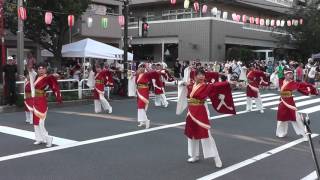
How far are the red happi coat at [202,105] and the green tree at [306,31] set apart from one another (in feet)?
114

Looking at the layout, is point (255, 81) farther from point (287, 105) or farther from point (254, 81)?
point (287, 105)

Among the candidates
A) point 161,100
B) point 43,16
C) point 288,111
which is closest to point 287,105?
point 288,111

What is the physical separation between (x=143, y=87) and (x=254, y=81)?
4.77 meters

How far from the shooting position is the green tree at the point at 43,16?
70.6 feet

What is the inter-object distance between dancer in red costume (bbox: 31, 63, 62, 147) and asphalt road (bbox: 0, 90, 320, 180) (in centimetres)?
24

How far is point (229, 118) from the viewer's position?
13.6 metres

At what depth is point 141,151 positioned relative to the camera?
8547mm

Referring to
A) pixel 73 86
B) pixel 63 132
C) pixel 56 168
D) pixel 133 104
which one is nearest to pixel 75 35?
pixel 73 86

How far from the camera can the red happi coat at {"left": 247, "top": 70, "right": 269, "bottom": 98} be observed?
1502 cm

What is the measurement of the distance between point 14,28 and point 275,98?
13.9 meters

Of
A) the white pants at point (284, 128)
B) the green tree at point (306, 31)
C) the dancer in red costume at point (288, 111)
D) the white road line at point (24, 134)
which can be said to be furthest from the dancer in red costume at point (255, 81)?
the green tree at point (306, 31)

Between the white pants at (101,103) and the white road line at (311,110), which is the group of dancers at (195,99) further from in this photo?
the white road line at (311,110)

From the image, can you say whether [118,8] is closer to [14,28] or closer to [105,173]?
[14,28]

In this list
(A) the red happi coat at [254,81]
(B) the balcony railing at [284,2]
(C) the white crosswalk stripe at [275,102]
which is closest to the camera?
(A) the red happi coat at [254,81]
